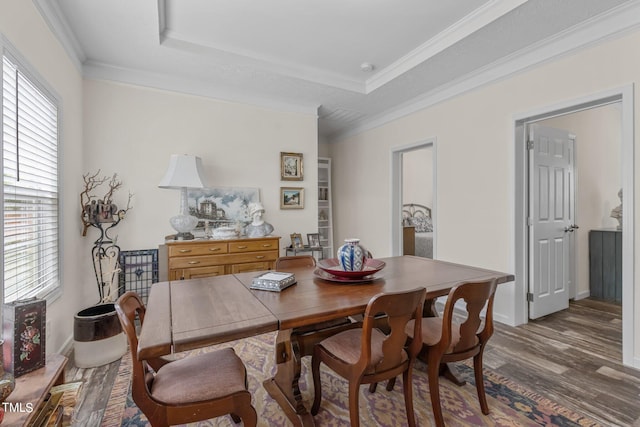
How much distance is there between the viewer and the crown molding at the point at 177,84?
3.18 meters

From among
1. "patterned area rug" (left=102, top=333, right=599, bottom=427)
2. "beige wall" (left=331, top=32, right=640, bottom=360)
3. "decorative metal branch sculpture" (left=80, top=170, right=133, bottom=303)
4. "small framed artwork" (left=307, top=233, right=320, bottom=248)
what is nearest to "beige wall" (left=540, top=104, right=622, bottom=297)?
"beige wall" (left=331, top=32, right=640, bottom=360)

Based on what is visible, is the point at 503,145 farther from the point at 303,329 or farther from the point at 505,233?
the point at 303,329

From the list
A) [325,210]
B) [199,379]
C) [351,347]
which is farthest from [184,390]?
[325,210]

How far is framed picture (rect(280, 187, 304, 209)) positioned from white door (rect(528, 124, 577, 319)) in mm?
2729

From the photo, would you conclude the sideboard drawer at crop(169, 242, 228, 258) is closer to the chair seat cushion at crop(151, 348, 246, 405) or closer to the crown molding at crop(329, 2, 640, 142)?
the chair seat cushion at crop(151, 348, 246, 405)

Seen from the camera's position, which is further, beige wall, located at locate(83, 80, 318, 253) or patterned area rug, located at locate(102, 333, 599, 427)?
beige wall, located at locate(83, 80, 318, 253)

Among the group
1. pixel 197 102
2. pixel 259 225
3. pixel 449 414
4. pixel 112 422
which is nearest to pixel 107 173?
pixel 197 102

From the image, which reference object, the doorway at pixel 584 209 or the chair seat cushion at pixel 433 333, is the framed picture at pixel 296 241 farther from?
the doorway at pixel 584 209

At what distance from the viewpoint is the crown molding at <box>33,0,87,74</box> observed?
213 cm

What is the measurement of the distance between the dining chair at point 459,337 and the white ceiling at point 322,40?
2.14 meters

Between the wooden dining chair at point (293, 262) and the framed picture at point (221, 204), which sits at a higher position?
the framed picture at point (221, 204)

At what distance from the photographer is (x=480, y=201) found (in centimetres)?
341

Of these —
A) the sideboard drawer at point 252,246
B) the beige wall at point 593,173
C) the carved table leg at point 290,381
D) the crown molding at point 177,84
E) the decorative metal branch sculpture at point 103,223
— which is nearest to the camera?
the carved table leg at point 290,381

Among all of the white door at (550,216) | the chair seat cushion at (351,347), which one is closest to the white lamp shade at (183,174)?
the chair seat cushion at (351,347)
